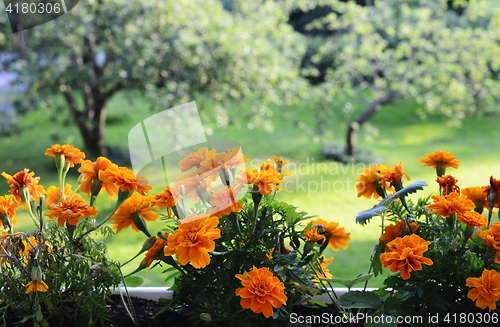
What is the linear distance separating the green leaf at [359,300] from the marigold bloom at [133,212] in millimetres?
396

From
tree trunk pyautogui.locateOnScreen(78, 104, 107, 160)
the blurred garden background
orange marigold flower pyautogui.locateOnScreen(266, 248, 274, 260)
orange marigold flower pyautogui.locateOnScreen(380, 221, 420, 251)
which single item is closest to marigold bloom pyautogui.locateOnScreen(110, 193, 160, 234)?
orange marigold flower pyautogui.locateOnScreen(266, 248, 274, 260)

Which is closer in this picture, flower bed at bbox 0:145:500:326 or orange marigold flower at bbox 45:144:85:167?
flower bed at bbox 0:145:500:326

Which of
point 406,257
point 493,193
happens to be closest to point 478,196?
point 493,193

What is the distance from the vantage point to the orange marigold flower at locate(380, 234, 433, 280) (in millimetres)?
704

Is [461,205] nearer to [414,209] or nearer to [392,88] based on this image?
[414,209]

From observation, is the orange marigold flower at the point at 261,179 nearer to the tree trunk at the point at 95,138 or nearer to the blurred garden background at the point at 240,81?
the blurred garden background at the point at 240,81

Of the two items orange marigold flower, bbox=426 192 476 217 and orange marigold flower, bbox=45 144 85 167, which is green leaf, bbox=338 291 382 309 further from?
orange marigold flower, bbox=45 144 85 167

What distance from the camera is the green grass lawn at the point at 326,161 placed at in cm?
294

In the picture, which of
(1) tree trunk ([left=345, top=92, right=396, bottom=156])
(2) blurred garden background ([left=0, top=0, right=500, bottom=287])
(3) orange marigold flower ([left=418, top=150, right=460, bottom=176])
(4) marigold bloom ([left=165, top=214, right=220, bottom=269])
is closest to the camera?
(4) marigold bloom ([left=165, top=214, right=220, bottom=269])

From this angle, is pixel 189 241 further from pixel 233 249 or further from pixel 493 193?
pixel 493 193

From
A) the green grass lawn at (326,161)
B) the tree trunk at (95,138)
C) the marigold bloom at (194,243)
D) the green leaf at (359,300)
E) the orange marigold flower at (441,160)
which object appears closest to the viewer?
the marigold bloom at (194,243)

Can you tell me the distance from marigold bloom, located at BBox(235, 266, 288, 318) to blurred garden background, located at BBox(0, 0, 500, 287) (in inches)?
68.7

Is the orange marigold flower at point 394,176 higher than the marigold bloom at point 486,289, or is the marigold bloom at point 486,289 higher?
the orange marigold flower at point 394,176

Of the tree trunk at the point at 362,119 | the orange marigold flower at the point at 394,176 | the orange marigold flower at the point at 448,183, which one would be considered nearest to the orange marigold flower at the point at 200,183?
the orange marigold flower at the point at 394,176
